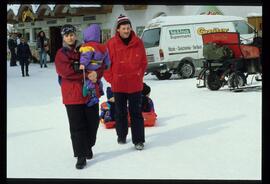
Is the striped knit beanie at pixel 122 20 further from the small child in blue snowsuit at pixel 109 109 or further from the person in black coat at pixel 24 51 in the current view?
the person in black coat at pixel 24 51

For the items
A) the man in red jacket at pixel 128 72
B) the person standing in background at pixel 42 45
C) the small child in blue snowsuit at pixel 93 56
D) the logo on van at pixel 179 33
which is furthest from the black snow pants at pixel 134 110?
the logo on van at pixel 179 33

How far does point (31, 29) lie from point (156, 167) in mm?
2857

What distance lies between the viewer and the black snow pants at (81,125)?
3.85 m

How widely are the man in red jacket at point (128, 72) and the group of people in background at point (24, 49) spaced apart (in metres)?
0.91

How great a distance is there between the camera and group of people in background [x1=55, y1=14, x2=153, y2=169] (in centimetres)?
380

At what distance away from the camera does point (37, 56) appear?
19.4 feet

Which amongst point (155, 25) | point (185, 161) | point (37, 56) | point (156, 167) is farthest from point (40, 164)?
point (155, 25)

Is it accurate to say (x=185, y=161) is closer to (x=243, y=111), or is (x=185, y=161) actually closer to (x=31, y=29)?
(x=243, y=111)

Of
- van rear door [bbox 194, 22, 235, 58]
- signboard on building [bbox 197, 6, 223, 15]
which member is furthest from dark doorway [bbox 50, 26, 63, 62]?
van rear door [bbox 194, 22, 235, 58]

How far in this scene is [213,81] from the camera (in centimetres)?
805

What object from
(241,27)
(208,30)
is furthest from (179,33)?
(241,27)

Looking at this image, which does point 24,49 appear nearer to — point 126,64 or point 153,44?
point 126,64

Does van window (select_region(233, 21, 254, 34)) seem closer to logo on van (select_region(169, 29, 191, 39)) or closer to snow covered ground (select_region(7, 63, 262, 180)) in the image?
snow covered ground (select_region(7, 63, 262, 180))

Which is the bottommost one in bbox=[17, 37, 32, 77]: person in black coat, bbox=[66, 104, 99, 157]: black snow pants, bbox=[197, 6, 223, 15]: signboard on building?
bbox=[66, 104, 99, 157]: black snow pants
